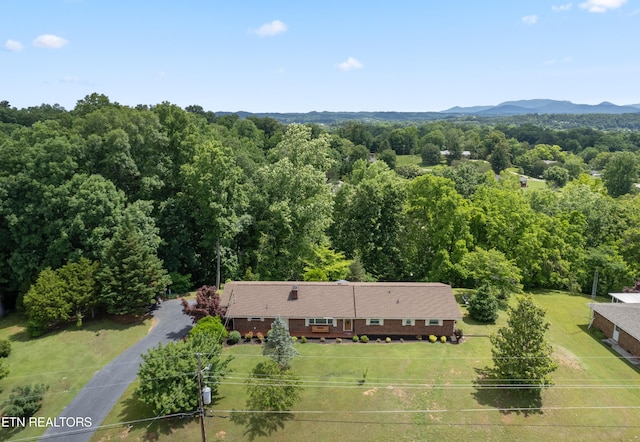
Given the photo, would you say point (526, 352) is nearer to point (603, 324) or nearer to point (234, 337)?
point (603, 324)

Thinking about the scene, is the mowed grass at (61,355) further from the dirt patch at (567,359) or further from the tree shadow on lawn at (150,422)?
the dirt patch at (567,359)

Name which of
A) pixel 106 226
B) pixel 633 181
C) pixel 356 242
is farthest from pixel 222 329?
pixel 633 181

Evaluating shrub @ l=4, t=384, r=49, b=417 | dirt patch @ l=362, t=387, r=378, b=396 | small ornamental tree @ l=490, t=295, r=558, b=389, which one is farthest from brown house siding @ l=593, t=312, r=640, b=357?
shrub @ l=4, t=384, r=49, b=417

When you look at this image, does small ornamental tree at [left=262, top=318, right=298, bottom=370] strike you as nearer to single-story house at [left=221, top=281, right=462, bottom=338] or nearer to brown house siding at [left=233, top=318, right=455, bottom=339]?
single-story house at [left=221, top=281, right=462, bottom=338]

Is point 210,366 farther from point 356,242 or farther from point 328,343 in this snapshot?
point 356,242

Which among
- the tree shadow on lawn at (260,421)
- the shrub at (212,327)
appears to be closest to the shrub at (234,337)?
the shrub at (212,327)

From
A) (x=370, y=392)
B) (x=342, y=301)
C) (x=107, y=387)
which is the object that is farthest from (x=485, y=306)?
(x=107, y=387)
